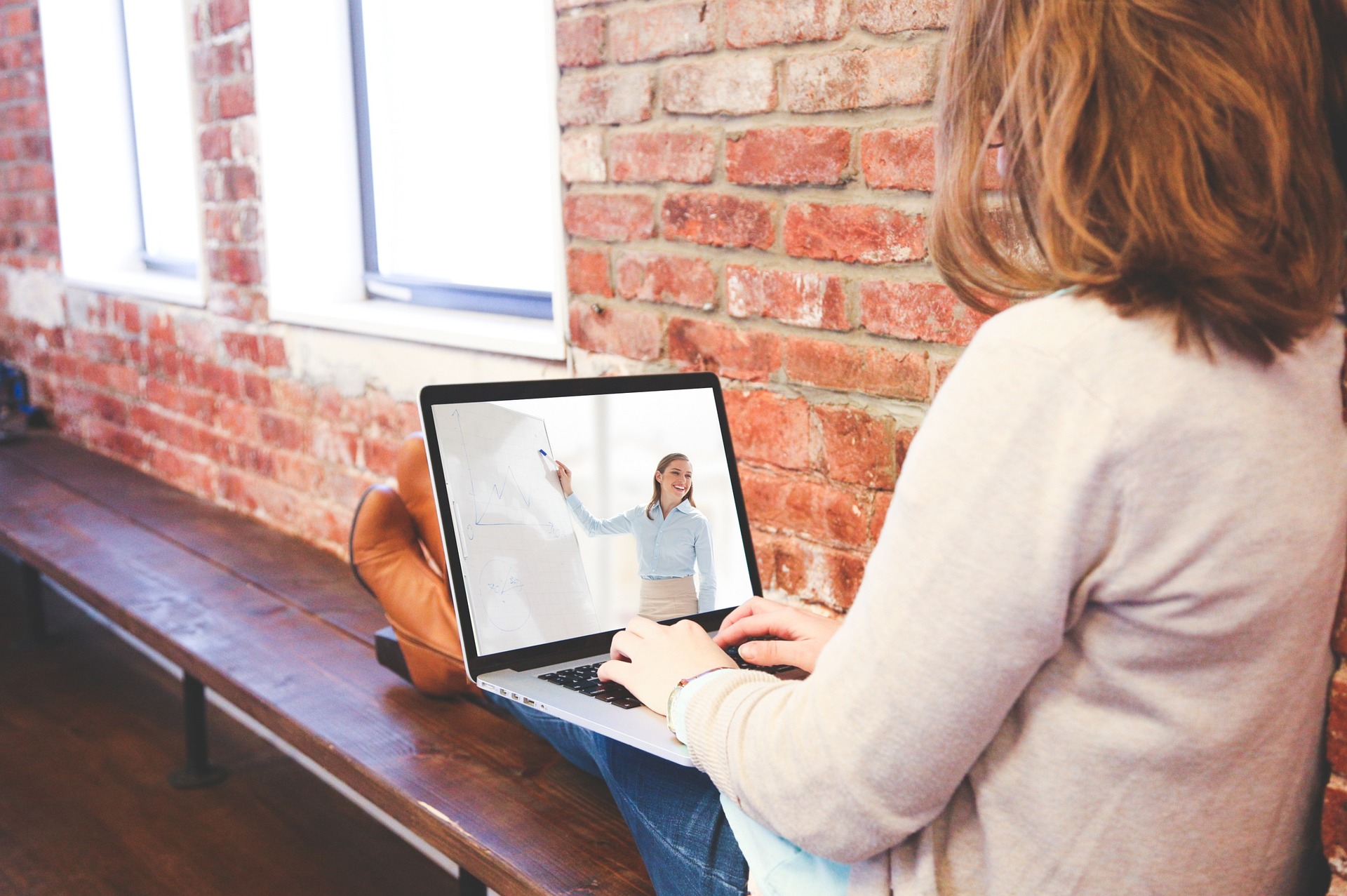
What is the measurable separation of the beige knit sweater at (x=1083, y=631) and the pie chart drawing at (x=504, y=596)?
0.45 metres

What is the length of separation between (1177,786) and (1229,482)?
21 cm

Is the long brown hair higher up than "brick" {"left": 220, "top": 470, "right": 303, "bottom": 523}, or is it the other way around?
the long brown hair

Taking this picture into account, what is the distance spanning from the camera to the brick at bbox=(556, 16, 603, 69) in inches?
64.1

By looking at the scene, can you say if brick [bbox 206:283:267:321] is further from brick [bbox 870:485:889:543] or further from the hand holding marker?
brick [bbox 870:485:889:543]

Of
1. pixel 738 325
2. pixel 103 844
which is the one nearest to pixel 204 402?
pixel 103 844

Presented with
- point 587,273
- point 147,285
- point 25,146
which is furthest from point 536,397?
point 25,146

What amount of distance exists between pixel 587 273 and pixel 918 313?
24.8 inches

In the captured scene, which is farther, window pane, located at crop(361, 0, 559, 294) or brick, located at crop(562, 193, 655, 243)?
window pane, located at crop(361, 0, 559, 294)

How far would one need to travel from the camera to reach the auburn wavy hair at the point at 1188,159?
2.15 ft

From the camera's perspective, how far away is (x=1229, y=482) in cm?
64

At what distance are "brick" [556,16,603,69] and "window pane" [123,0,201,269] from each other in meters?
1.70

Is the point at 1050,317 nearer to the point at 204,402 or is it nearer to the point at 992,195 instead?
the point at 992,195

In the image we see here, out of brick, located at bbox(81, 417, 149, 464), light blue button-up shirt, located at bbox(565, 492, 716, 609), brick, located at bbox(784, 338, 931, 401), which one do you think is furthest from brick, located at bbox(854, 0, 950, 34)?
brick, located at bbox(81, 417, 149, 464)

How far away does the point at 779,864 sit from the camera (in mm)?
855
